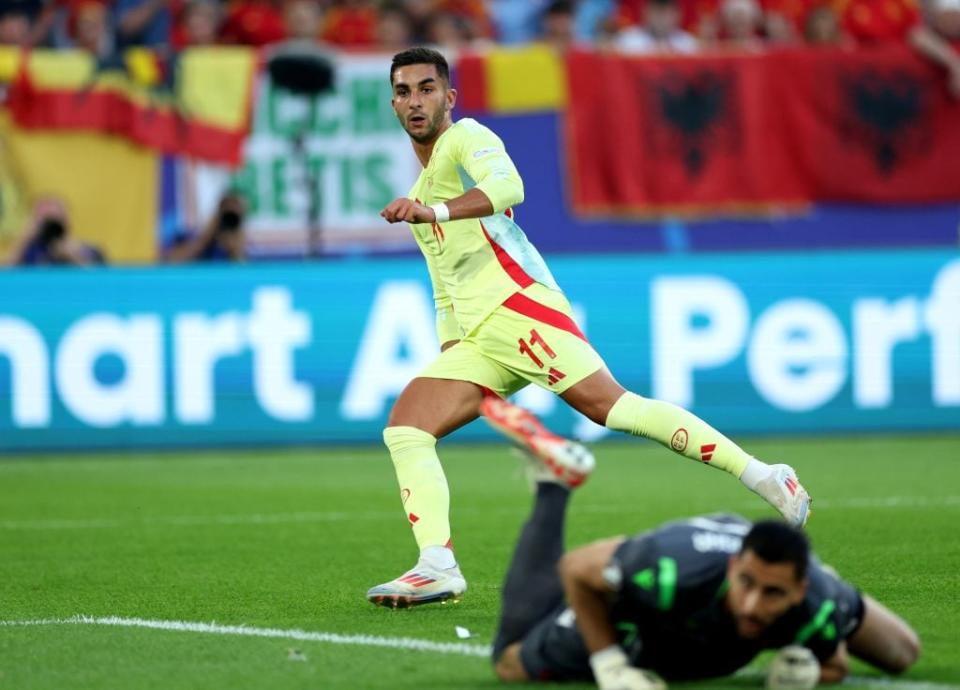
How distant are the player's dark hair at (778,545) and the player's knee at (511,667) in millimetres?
1029

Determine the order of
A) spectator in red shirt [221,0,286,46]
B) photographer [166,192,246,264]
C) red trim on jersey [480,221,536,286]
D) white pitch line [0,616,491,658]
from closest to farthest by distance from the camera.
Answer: white pitch line [0,616,491,658] < red trim on jersey [480,221,536,286] < photographer [166,192,246,264] < spectator in red shirt [221,0,286,46]

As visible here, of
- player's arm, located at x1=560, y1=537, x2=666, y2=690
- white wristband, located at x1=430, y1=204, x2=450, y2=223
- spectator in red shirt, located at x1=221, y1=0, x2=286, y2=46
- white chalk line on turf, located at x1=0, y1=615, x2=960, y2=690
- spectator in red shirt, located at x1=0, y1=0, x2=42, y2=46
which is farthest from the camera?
spectator in red shirt, located at x1=221, y1=0, x2=286, y2=46

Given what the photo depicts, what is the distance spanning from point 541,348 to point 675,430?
697 millimetres

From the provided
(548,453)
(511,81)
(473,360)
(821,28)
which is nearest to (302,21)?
(511,81)

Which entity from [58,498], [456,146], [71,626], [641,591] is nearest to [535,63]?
[58,498]

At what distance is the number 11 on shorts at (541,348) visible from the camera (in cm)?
781

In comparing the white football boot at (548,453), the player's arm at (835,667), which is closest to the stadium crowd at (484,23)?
the white football boot at (548,453)

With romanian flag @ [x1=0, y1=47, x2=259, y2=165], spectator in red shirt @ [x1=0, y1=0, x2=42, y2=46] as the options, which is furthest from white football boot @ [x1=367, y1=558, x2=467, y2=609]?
spectator in red shirt @ [x1=0, y1=0, x2=42, y2=46]

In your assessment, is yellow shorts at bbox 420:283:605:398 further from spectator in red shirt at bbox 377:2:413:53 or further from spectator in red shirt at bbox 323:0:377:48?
spectator in red shirt at bbox 323:0:377:48

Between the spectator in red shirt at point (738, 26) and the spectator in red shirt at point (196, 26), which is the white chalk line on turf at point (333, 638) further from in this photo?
the spectator in red shirt at point (738, 26)

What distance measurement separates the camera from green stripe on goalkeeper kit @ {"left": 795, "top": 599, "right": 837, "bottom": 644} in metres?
5.52

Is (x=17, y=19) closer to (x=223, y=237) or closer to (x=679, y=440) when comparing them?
(x=223, y=237)

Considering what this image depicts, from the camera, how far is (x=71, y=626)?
7320 millimetres

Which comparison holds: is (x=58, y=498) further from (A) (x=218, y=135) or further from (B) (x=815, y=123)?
(B) (x=815, y=123)
